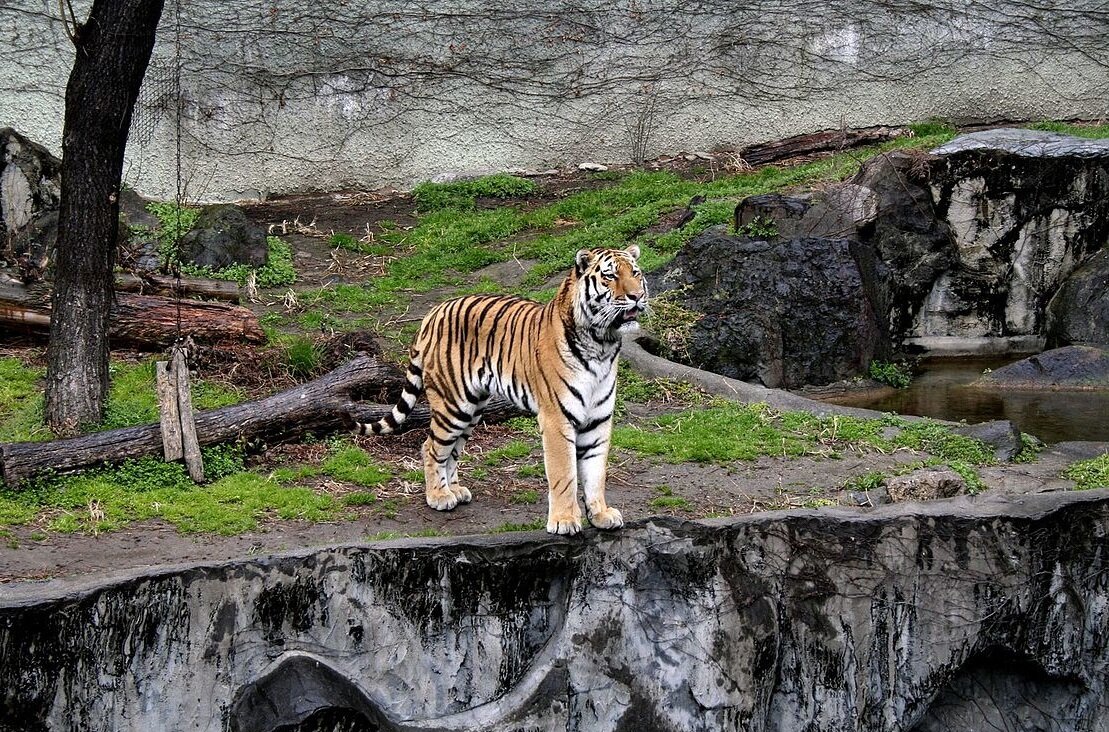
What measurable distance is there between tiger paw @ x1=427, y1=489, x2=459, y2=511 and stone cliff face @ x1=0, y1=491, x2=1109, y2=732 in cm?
142

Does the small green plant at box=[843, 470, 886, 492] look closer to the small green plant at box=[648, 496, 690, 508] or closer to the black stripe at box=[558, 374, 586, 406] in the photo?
the small green plant at box=[648, 496, 690, 508]

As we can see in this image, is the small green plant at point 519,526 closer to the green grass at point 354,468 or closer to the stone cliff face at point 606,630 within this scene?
the stone cliff face at point 606,630

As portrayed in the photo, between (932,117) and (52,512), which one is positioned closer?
(52,512)

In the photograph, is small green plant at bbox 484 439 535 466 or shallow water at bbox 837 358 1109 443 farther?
shallow water at bbox 837 358 1109 443

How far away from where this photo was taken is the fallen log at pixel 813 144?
1480 cm

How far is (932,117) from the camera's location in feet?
50.2

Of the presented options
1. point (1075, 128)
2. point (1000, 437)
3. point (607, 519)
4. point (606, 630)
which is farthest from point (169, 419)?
point (1075, 128)

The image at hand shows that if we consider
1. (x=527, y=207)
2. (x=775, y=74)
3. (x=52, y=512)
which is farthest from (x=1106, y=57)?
(x=52, y=512)

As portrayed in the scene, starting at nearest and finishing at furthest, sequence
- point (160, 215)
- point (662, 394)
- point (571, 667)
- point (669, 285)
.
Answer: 1. point (571, 667)
2. point (662, 394)
3. point (669, 285)
4. point (160, 215)

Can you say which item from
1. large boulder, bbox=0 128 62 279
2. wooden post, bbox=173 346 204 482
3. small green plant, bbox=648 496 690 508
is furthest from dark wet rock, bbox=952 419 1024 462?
large boulder, bbox=0 128 62 279

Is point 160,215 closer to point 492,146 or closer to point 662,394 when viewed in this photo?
point 492,146

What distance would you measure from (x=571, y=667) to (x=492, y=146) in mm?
10851

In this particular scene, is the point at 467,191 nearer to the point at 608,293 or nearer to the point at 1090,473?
the point at 1090,473

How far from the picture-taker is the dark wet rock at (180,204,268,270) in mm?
11555
